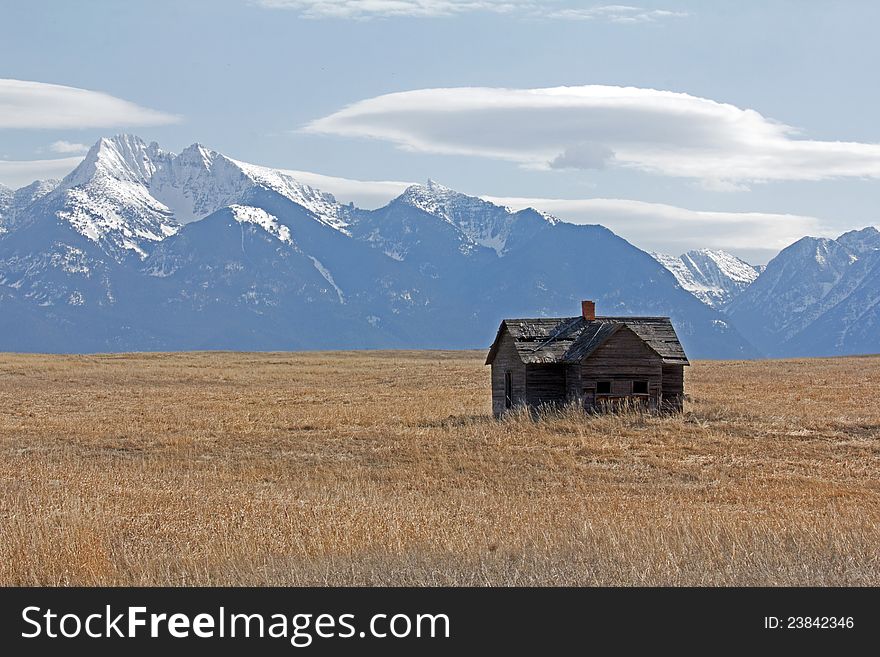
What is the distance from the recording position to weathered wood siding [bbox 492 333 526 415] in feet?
135

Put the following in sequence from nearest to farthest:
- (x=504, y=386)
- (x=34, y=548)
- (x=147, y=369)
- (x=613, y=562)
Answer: (x=613, y=562) < (x=34, y=548) < (x=504, y=386) < (x=147, y=369)

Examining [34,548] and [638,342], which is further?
[638,342]

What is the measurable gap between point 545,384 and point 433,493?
779 inches

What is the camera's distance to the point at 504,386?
43.2 m

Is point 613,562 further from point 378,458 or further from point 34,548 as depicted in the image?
point 378,458

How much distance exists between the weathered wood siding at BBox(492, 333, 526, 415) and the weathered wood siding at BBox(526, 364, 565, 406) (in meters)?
0.22

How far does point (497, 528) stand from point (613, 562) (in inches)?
131

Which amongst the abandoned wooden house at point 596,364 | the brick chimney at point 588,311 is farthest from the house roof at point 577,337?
the brick chimney at point 588,311

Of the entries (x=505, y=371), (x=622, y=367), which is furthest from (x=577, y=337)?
(x=505, y=371)

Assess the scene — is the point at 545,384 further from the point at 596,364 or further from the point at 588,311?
the point at 588,311

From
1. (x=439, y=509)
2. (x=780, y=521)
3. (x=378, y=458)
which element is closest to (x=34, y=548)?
(x=439, y=509)

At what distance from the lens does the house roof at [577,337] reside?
1587 inches

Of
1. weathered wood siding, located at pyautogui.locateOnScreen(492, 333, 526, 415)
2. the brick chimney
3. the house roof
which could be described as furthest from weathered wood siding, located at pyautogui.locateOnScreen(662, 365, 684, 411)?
weathered wood siding, located at pyautogui.locateOnScreen(492, 333, 526, 415)

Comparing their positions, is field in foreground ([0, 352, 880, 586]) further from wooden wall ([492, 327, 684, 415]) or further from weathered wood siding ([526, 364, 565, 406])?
weathered wood siding ([526, 364, 565, 406])
